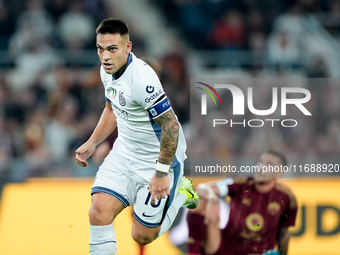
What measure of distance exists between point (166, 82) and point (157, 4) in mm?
3024

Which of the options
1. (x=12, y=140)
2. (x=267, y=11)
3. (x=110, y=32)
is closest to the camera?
(x=110, y=32)

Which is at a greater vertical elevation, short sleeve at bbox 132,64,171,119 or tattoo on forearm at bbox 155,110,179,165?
short sleeve at bbox 132,64,171,119

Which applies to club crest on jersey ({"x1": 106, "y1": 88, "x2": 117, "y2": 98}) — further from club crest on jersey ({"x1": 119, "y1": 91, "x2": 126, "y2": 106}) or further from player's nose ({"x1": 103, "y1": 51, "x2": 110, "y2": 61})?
player's nose ({"x1": 103, "y1": 51, "x2": 110, "y2": 61})

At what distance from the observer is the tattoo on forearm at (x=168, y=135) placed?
448 cm

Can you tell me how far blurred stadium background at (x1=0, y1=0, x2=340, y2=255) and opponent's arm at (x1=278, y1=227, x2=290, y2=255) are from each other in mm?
1469

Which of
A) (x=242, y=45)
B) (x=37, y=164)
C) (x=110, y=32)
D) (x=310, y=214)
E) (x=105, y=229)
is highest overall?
(x=110, y=32)

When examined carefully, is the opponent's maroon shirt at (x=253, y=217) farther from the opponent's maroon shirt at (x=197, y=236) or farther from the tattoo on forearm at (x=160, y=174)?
the tattoo on forearm at (x=160, y=174)

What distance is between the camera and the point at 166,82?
11.2 meters

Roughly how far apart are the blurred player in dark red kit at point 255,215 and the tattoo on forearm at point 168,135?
6.15 ft

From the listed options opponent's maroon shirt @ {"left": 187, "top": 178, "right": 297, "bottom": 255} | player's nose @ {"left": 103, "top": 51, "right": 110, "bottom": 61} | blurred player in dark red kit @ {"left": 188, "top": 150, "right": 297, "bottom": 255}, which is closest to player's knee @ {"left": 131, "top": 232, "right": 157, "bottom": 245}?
blurred player in dark red kit @ {"left": 188, "top": 150, "right": 297, "bottom": 255}

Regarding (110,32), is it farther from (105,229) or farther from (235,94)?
(235,94)

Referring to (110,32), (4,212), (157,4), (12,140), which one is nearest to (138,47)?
(157,4)

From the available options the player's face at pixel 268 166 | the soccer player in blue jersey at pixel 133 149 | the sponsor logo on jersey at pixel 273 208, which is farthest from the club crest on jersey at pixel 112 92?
the sponsor logo on jersey at pixel 273 208

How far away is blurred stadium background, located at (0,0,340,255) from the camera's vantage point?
7859 millimetres
